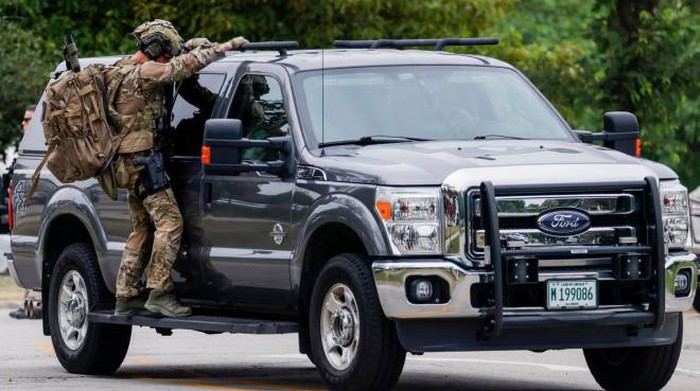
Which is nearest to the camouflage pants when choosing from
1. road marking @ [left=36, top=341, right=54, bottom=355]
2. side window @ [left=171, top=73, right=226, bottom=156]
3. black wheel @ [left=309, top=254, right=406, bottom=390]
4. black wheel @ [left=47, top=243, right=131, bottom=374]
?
side window @ [left=171, top=73, right=226, bottom=156]

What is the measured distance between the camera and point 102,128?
12.3m

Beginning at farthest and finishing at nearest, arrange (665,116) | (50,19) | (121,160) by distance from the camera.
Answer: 1. (50,19)
2. (665,116)
3. (121,160)

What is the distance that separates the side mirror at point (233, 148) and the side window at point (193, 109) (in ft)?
2.77

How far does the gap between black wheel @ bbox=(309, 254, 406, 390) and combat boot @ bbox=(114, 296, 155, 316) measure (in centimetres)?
187

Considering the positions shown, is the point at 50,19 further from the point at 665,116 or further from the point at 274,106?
the point at 274,106

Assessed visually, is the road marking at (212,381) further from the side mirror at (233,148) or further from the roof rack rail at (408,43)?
the roof rack rail at (408,43)

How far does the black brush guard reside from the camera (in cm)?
996

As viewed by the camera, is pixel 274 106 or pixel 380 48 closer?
pixel 274 106

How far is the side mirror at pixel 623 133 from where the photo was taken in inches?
464

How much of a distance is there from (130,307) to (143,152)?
0.97 m

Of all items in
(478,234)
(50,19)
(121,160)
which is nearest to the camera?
(478,234)

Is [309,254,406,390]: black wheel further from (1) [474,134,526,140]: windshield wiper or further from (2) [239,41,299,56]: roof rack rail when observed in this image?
(2) [239,41,299,56]: roof rack rail

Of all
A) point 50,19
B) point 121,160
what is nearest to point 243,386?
point 121,160

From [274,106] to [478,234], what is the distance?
2000 mm
